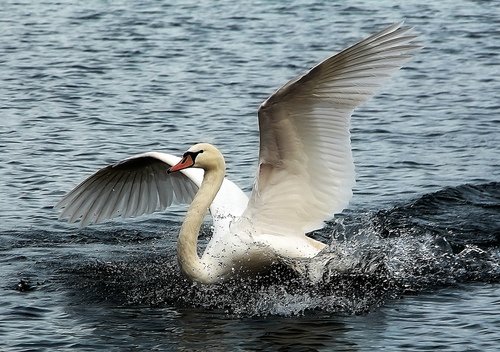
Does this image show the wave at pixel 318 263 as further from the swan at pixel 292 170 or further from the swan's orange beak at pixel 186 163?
the swan's orange beak at pixel 186 163

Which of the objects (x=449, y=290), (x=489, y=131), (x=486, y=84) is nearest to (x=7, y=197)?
(x=449, y=290)

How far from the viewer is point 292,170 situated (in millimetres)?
9797

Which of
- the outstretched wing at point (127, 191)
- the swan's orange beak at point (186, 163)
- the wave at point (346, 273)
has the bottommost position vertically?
the wave at point (346, 273)

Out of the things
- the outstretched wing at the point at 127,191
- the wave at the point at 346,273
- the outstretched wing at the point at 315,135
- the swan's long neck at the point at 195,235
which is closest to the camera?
the outstretched wing at the point at 315,135

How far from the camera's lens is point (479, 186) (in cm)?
1342

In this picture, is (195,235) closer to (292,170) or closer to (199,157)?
(199,157)

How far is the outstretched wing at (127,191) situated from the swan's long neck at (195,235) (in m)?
A: 1.16

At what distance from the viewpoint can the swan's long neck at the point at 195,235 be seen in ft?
32.1

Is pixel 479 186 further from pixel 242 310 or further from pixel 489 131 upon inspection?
pixel 242 310

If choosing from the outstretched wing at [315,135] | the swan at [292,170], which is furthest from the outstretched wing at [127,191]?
the outstretched wing at [315,135]

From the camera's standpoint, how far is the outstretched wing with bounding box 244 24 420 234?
9.15m

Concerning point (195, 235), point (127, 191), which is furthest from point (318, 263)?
point (127, 191)

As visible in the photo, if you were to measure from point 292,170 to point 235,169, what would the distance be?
14.2 ft

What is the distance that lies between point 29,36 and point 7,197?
828cm
